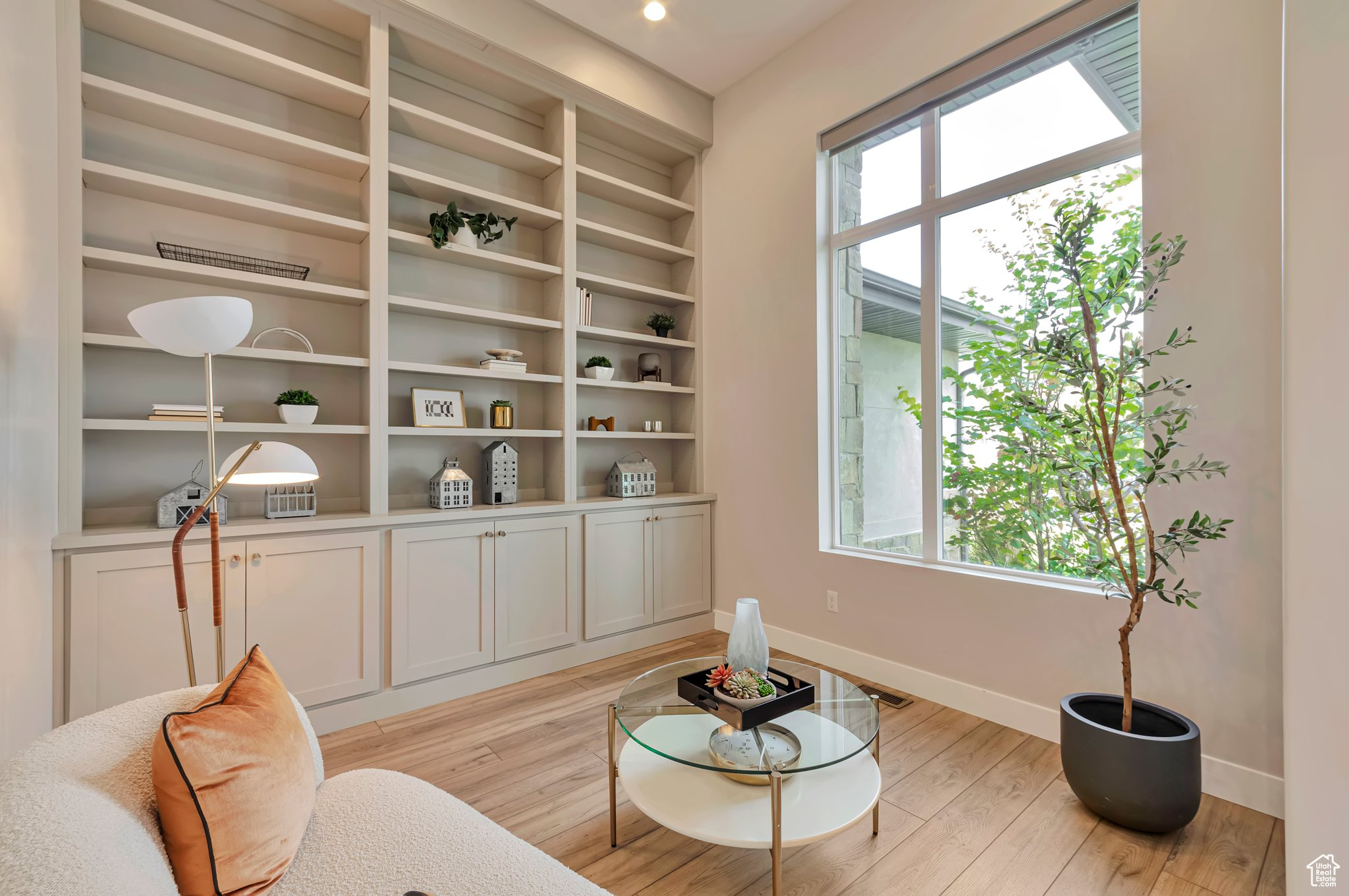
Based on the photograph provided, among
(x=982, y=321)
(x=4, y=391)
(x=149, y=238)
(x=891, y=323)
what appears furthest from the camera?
(x=891, y=323)

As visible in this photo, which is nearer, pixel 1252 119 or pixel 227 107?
pixel 1252 119

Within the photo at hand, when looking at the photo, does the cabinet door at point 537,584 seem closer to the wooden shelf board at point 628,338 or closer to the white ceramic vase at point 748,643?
the wooden shelf board at point 628,338

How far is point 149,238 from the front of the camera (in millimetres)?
2521

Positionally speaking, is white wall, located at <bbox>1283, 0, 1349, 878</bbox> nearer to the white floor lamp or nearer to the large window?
the large window

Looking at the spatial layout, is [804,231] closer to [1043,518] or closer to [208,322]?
[1043,518]

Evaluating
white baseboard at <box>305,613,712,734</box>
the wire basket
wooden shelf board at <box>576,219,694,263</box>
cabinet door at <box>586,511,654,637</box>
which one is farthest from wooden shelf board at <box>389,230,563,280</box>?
white baseboard at <box>305,613,712,734</box>

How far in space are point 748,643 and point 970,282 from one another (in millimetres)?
2017

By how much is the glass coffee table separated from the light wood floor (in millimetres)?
133

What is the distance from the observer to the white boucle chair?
739mm

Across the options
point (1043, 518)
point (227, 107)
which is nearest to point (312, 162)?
point (227, 107)

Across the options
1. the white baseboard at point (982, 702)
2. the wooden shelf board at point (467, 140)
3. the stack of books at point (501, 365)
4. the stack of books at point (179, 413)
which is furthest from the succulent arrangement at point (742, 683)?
the wooden shelf board at point (467, 140)

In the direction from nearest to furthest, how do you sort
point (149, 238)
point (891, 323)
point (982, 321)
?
point (149, 238) < point (982, 321) < point (891, 323)

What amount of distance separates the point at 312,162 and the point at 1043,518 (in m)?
3.60

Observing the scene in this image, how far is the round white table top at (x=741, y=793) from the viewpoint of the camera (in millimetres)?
1541
